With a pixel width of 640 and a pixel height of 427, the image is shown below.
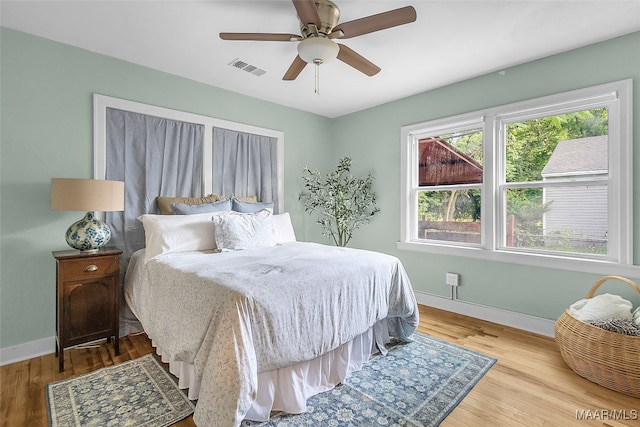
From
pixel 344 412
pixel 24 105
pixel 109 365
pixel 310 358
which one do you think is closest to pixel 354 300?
pixel 310 358

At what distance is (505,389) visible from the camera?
6.44ft

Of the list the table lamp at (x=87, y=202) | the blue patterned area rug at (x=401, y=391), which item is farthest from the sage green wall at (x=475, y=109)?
the table lamp at (x=87, y=202)

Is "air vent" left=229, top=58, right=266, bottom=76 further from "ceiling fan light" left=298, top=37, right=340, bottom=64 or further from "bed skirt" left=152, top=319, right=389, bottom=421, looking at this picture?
"bed skirt" left=152, top=319, right=389, bottom=421

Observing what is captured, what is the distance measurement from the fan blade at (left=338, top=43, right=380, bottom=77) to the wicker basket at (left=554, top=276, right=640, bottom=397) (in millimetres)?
2398

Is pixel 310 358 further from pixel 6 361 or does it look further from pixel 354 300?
pixel 6 361

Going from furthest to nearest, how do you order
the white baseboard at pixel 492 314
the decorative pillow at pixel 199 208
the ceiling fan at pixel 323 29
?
1. the decorative pillow at pixel 199 208
2. the white baseboard at pixel 492 314
3. the ceiling fan at pixel 323 29

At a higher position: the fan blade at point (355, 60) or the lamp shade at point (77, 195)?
the fan blade at point (355, 60)

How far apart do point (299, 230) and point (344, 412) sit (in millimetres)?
2795

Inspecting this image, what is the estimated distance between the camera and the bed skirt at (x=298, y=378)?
167 centimetres

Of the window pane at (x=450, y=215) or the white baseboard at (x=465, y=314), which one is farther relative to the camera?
the window pane at (x=450, y=215)

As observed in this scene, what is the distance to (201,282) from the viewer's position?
1.78 meters

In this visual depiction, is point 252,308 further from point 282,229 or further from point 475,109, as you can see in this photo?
point 475,109

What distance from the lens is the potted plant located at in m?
4.08

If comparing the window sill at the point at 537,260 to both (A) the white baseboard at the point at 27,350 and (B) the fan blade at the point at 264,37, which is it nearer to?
(B) the fan blade at the point at 264,37
